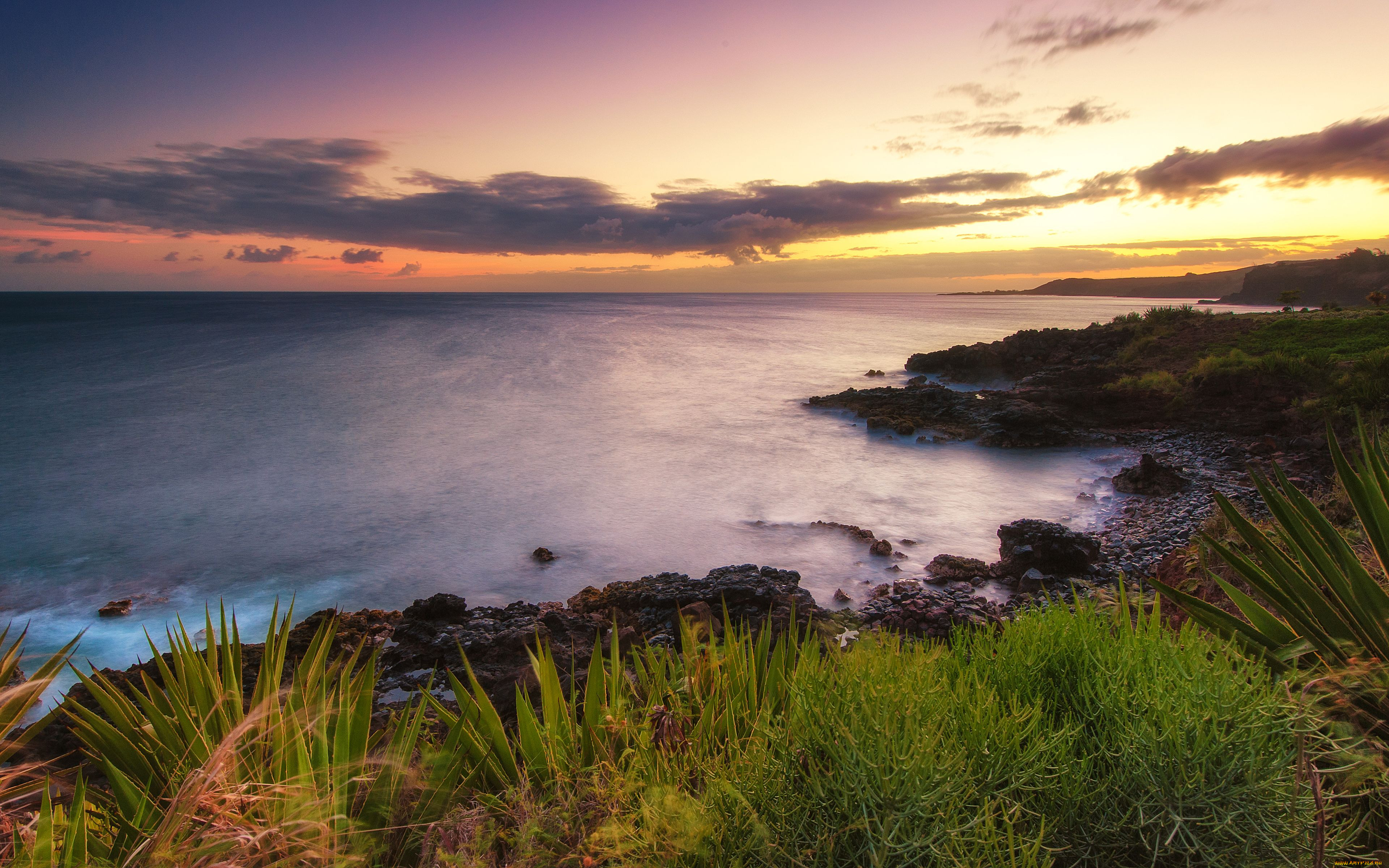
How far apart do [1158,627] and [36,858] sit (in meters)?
3.29

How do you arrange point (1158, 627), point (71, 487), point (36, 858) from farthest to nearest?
point (71, 487) < point (1158, 627) < point (36, 858)

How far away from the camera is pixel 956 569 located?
29.5 ft

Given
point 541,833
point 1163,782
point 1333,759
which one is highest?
point 1163,782

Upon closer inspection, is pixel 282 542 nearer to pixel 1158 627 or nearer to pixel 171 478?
pixel 171 478

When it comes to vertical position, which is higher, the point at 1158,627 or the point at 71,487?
the point at 1158,627

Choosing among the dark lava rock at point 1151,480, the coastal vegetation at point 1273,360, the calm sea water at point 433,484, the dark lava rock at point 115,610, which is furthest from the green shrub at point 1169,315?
the dark lava rock at point 115,610

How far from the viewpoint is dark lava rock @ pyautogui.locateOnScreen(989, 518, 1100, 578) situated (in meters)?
8.41

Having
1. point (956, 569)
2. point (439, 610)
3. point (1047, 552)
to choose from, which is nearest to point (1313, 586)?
point (1047, 552)

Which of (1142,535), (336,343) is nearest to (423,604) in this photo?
(1142,535)

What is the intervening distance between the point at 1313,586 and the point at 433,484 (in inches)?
623

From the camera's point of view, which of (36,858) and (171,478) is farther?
(171,478)

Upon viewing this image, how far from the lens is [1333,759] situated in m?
1.71

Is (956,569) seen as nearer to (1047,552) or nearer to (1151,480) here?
(1047,552)

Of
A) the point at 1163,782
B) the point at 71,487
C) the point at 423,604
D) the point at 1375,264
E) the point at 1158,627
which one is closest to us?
the point at 1163,782
